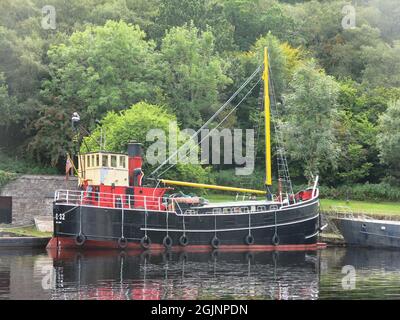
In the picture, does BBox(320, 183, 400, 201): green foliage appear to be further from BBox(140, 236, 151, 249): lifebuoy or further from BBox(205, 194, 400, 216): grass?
BBox(140, 236, 151, 249): lifebuoy

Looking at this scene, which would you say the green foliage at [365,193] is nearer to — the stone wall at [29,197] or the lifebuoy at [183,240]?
the lifebuoy at [183,240]

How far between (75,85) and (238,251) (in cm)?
2208

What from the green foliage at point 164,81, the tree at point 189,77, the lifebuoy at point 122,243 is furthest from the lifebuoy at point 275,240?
the tree at point 189,77

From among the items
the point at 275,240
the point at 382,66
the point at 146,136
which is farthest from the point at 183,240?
the point at 382,66

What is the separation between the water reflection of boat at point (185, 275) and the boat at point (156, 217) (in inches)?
46.6

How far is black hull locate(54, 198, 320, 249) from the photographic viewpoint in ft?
143

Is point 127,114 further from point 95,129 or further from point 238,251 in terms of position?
point 238,251

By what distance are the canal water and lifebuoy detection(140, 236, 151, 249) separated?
132 cm

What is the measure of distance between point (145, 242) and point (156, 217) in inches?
62.1

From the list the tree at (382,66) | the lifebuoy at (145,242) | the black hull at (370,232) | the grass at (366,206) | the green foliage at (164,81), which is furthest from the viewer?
the tree at (382,66)

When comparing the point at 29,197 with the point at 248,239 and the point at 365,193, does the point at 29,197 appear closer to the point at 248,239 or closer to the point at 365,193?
the point at 248,239

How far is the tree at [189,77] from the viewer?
61.4 metres

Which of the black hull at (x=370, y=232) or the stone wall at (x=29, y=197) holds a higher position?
the stone wall at (x=29, y=197)

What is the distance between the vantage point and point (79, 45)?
203 feet
